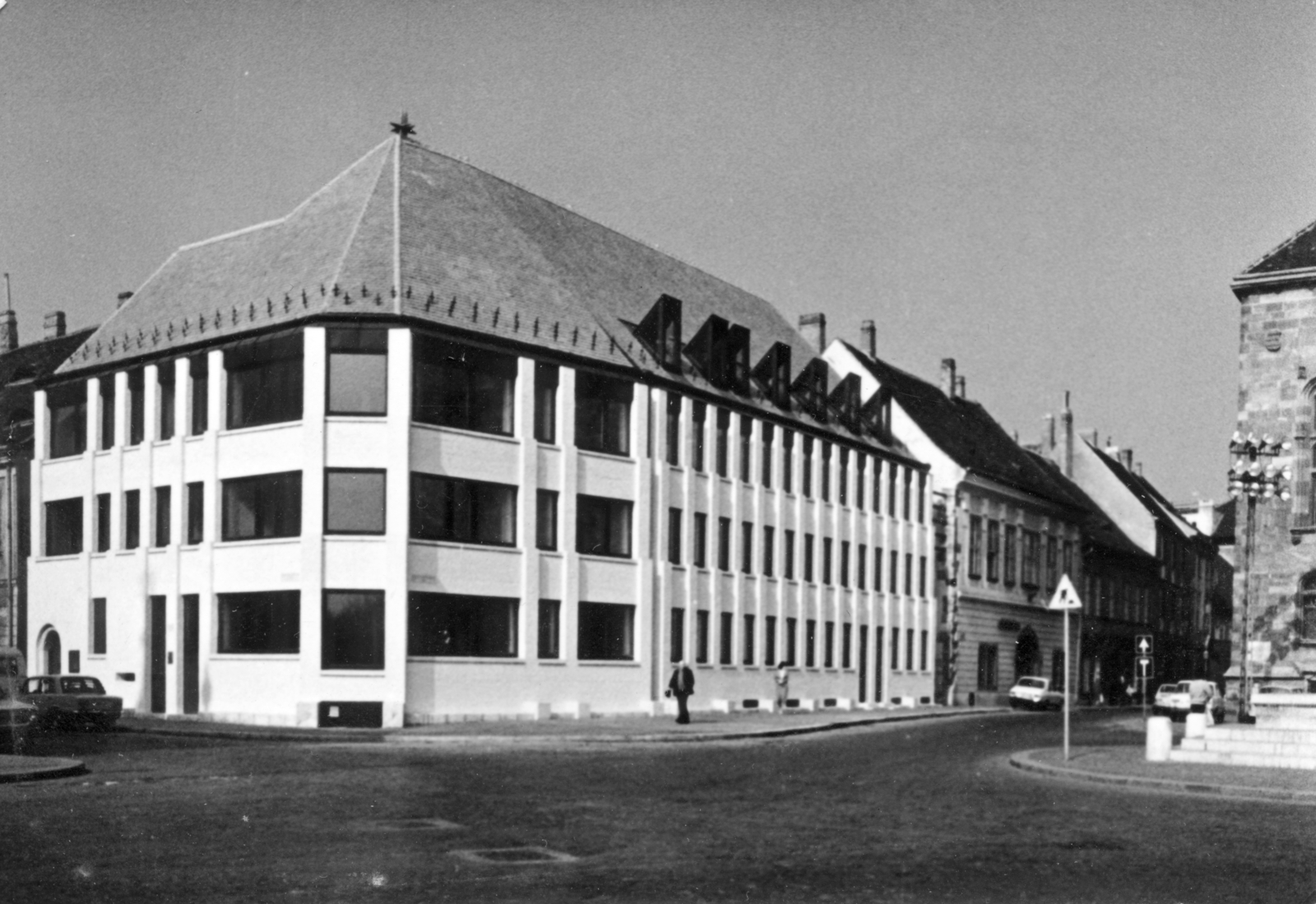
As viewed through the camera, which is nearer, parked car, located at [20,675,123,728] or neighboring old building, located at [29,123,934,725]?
parked car, located at [20,675,123,728]

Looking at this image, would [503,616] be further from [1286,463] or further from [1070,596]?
[1286,463]

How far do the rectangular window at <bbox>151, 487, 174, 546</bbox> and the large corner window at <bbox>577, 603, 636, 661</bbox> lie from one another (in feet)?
36.4

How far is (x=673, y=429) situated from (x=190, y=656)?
48.7 ft

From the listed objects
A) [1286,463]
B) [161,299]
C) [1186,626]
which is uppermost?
[161,299]

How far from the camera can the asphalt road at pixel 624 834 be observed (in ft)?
37.9

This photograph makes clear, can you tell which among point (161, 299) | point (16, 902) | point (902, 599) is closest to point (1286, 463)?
point (902, 599)

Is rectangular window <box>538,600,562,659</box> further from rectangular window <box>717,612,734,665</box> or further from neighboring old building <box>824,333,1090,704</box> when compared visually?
neighboring old building <box>824,333,1090,704</box>

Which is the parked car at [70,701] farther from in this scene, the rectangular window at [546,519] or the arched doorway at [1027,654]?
the arched doorway at [1027,654]

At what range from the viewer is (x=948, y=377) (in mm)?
79875

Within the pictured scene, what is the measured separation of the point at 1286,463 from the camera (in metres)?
48.4

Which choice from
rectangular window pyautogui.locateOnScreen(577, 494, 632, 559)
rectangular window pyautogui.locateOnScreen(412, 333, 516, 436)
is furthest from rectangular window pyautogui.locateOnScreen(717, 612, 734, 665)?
rectangular window pyautogui.locateOnScreen(412, 333, 516, 436)

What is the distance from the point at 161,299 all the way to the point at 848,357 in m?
29.3

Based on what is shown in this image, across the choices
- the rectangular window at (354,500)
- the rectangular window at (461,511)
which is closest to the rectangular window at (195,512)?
the rectangular window at (354,500)

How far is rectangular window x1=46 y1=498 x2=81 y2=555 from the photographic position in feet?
151
